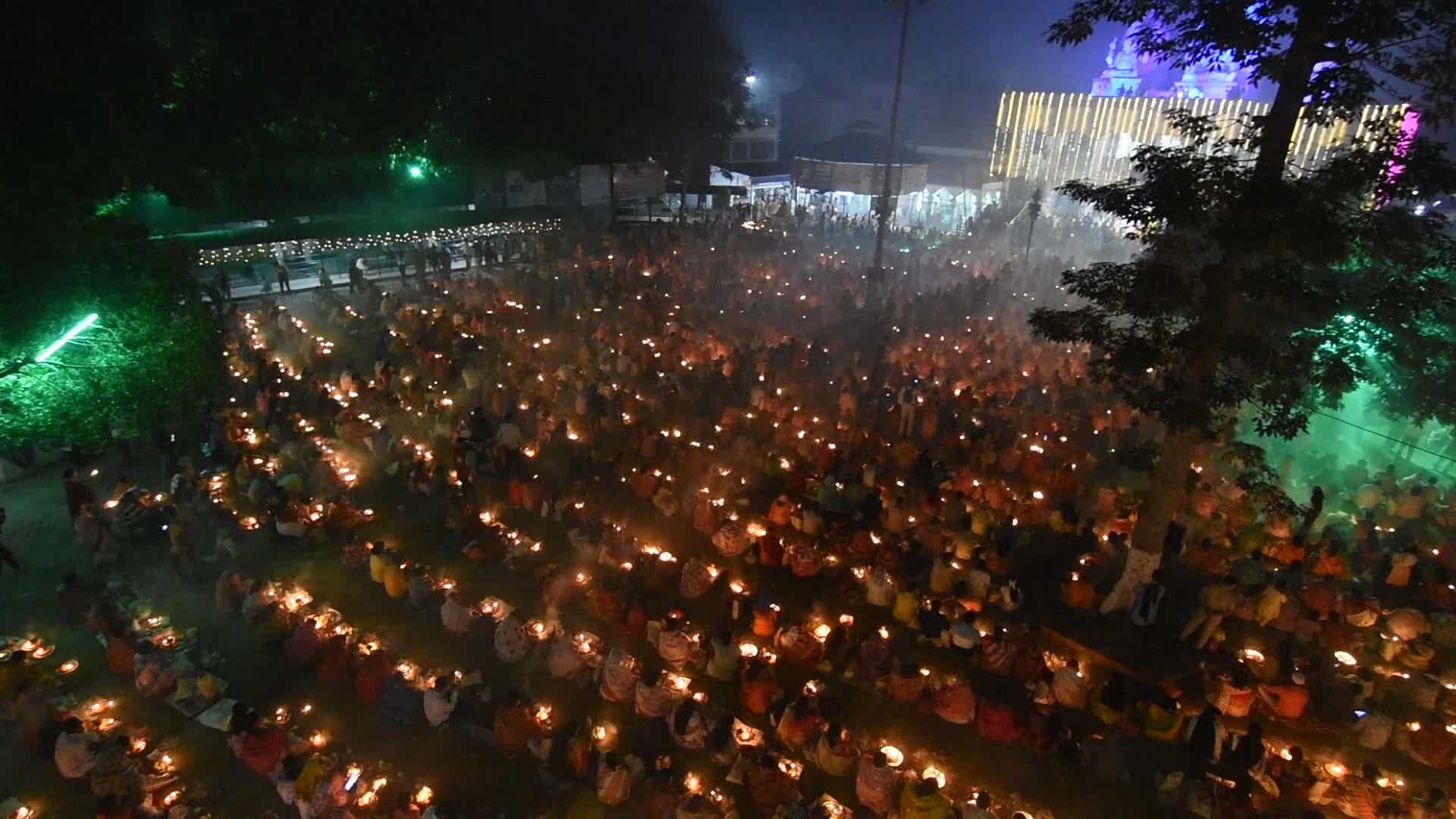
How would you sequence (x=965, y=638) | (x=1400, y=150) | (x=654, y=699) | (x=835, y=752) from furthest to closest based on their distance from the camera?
(x=965, y=638) < (x=654, y=699) < (x=835, y=752) < (x=1400, y=150)

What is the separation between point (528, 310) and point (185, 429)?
852cm

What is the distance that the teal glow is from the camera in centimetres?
1176

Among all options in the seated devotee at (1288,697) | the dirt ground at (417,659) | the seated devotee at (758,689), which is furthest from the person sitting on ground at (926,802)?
the seated devotee at (1288,697)

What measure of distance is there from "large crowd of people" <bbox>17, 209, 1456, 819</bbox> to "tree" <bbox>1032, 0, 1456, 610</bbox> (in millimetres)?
1355

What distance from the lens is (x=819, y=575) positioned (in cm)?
1091

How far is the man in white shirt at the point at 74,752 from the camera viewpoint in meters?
7.48

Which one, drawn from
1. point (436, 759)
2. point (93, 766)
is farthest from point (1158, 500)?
point (93, 766)

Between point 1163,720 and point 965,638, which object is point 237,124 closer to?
point 965,638

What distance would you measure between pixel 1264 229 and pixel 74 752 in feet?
39.5

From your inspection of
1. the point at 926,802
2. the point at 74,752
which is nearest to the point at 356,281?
the point at 74,752

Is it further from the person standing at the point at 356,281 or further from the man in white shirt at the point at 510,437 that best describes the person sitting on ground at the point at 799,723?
the person standing at the point at 356,281

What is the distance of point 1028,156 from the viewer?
4278cm

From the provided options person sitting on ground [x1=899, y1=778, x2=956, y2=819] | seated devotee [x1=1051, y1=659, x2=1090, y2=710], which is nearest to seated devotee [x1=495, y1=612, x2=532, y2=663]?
person sitting on ground [x1=899, y1=778, x2=956, y2=819]

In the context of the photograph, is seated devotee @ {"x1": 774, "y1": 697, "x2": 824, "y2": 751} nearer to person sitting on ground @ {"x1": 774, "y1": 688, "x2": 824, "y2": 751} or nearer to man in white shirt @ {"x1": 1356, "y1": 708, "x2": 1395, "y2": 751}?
person sitting on ground @ {"x1": 774, "y1": 688, "x2": 824, "y2": 751}
